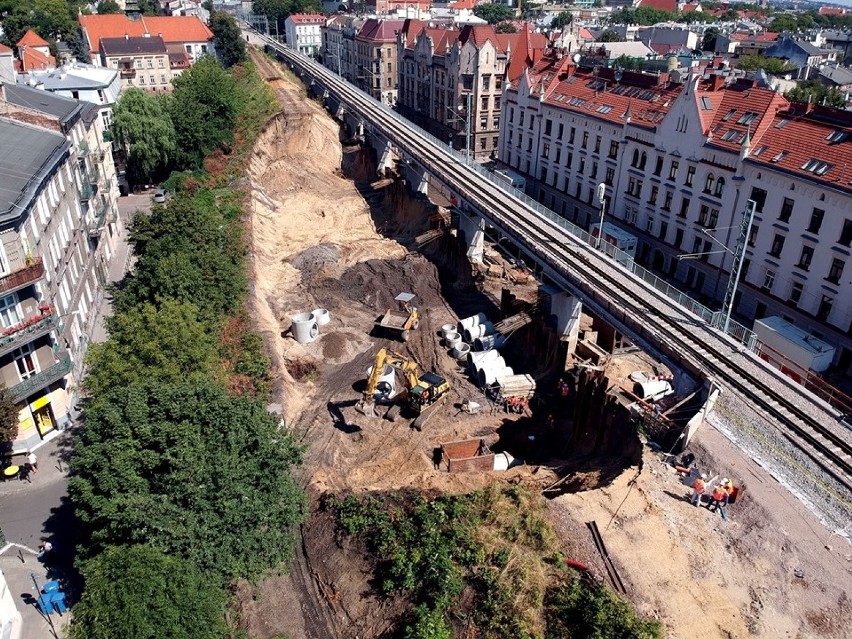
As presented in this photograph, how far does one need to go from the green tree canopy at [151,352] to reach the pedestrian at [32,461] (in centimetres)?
609

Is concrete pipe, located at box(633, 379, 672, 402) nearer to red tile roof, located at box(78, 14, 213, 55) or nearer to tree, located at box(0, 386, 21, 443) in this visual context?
tree, located at box(0, 386, 21, 443)

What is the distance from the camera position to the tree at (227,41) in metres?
124

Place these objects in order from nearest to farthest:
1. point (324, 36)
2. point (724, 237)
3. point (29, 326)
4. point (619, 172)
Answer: point (29, 326) → point (724, 237) → point (619, 172) → point (324, 36)

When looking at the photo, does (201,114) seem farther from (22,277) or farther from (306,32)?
(306,32)

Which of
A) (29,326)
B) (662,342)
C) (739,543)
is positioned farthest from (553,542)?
(29,326)

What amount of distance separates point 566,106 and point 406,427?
145 ft

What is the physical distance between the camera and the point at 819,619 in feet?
77.4

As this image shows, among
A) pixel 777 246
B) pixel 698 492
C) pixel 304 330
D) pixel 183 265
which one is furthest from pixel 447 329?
pixel 777 246

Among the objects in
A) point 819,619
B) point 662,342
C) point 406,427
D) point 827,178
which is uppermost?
point 827,178

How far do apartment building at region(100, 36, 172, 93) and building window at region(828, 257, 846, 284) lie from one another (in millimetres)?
100342

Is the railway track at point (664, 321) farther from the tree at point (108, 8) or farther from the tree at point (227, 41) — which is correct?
the tree at point (108, 8)

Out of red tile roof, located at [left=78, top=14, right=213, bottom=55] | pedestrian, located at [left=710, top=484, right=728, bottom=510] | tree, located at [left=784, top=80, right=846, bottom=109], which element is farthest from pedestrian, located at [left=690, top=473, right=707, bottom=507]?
red tile roof, located at [left=78, top=14, right=213, bottom=55]

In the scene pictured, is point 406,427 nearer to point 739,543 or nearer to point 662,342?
point 662,342

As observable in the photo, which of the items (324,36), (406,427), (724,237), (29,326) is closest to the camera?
(29,326)
